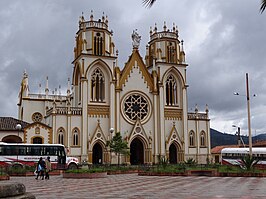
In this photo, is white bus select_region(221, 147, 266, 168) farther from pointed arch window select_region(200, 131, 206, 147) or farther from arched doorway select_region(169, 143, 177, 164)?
arched doorway select_region(169, 143, 177, 164)

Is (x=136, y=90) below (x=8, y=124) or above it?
above

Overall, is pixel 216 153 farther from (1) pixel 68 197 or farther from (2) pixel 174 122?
(1) pixel 68 197

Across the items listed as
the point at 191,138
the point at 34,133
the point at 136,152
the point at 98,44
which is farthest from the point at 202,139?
the point at 34,133

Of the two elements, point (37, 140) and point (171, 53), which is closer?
point (37, 140)

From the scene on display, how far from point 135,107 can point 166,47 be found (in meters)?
11.4

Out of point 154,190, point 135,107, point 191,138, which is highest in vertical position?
point 135,107

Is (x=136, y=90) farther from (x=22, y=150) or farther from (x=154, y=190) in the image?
(x=154, y=190)

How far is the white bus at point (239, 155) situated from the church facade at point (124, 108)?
281 inches

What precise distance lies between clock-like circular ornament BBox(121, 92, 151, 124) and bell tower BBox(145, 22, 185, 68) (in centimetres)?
711

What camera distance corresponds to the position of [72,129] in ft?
157

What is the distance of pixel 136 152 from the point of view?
5372 cm

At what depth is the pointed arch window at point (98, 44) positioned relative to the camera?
170 ft

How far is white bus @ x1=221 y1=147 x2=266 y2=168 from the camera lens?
136 ft

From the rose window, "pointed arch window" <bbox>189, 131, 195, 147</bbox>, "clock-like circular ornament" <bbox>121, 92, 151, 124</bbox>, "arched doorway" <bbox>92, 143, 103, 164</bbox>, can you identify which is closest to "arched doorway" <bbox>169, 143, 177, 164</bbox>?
"pointed arch window" <bbox>189, 131, 195, 147</bbox>
